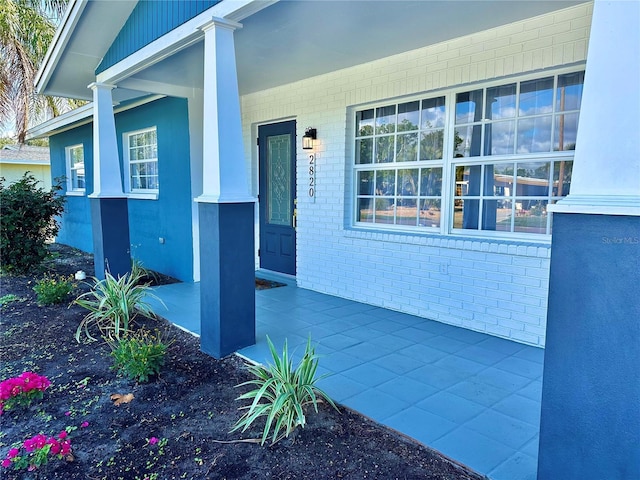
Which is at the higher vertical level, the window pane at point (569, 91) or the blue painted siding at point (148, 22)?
the blue painted siding at point (148, 22)

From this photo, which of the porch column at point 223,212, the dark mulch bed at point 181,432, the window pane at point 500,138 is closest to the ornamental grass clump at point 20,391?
the dark mulch bed at point 181,432

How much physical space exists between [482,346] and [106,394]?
3099 millimetres

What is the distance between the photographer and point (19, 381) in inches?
114

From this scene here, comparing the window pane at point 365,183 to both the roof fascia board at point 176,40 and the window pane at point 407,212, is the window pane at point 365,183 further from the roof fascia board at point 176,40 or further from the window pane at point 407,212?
the roof fascia board at point 176,40

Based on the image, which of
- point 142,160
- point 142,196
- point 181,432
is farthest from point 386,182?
point 142,160

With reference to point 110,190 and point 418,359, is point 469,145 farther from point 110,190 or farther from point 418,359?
point 110,190

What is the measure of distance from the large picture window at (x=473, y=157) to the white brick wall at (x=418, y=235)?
0.19 metres

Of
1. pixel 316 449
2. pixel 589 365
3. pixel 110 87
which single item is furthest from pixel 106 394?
pixel 110 87

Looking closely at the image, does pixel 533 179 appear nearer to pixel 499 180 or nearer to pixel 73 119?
pixel 499 180

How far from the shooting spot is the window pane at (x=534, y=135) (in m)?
3.77

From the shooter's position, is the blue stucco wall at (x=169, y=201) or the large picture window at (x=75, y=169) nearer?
the blue stucco wall at (x=169, y=201)

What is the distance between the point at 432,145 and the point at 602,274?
10.7ft

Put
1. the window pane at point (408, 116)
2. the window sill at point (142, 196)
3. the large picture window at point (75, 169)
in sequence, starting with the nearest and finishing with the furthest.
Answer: the window pane at point (408, 116) < the window sill at point (142, 196) < the large picture window at point (75, 169)

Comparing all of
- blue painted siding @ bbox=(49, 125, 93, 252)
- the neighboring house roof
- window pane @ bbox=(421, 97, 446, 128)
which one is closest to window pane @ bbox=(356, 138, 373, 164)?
window pane @ bbox=(421, 97, 446, 128)
